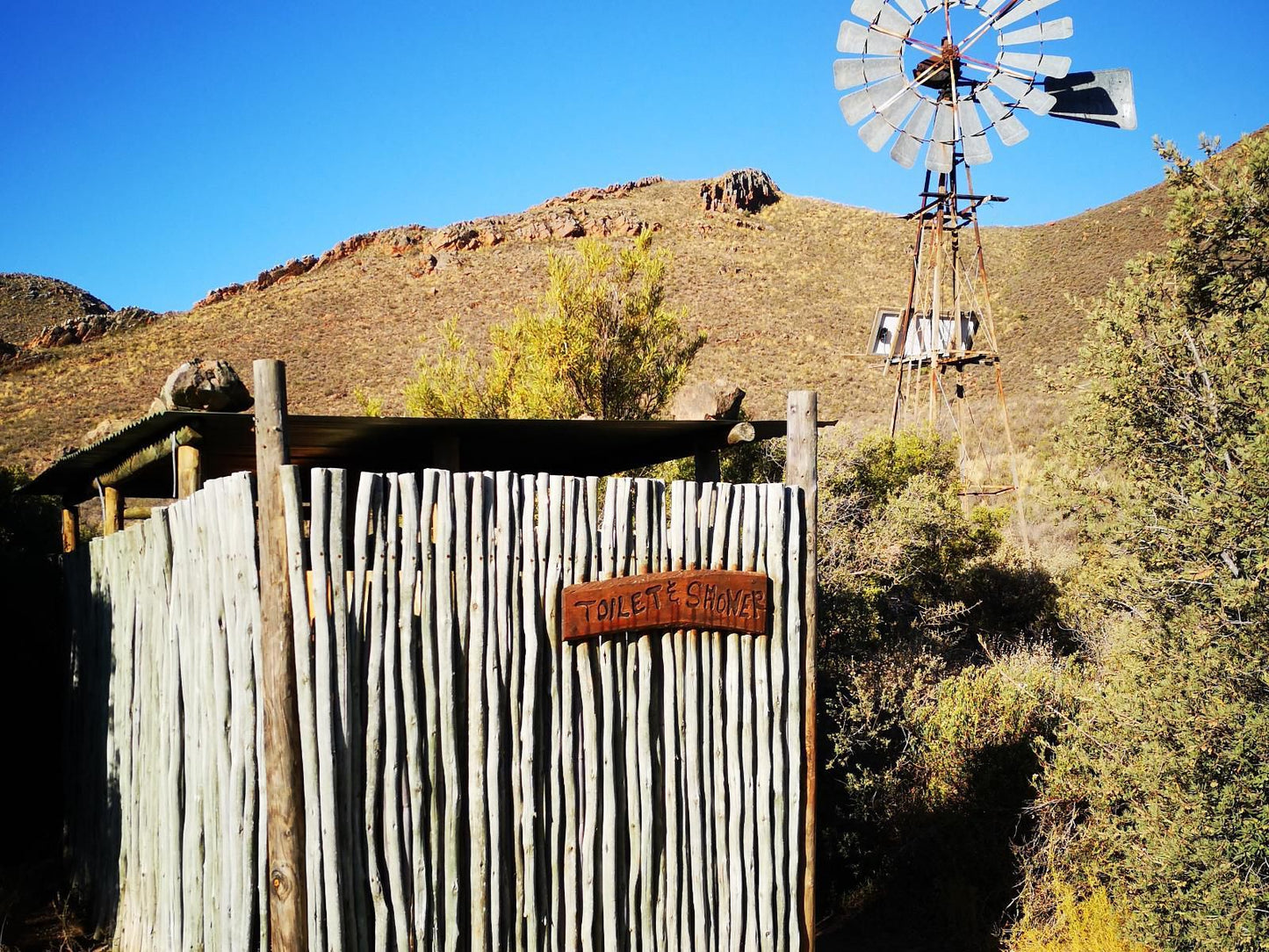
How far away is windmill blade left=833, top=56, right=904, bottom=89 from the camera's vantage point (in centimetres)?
1247

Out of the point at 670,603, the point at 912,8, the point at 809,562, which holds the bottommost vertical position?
the point at 670,603

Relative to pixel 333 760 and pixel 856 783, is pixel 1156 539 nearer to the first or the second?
pixel 856 783

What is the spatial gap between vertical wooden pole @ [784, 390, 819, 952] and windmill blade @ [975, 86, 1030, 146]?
835cm

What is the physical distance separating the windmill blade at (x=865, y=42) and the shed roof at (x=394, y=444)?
7.00 meters

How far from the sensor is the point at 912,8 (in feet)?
40.9

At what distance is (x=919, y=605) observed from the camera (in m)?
10.6

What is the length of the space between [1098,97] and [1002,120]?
116 centimetres

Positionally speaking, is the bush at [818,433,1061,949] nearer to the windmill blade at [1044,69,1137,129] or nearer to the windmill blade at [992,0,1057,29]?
the windmill blade at [1044,69,1137,129]

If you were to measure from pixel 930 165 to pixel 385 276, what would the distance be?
108 ft

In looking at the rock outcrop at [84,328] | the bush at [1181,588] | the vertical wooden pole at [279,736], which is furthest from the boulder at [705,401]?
the rock outcrop at [84,328]

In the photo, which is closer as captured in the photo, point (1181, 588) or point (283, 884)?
point (283, 884)

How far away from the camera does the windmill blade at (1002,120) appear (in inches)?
469

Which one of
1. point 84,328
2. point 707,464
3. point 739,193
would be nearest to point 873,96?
point 707,464

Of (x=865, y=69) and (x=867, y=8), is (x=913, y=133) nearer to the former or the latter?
(x=865, y=69)
